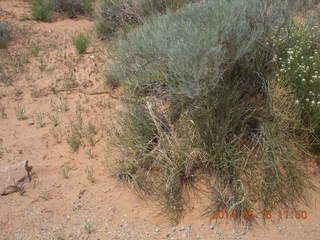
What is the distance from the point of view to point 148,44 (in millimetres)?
3680

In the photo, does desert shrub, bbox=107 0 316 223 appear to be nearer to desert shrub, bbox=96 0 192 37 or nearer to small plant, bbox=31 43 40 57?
desert shrub, bbox=96 0 192 37

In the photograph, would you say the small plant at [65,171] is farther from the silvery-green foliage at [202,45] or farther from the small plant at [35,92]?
the small plant at [35,92]

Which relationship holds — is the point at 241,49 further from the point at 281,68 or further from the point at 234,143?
the point at 234,143

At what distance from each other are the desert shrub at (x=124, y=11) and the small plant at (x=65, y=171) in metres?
3.49

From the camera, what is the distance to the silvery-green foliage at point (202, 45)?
122 inches

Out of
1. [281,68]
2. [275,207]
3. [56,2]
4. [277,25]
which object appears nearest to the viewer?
[275,207]

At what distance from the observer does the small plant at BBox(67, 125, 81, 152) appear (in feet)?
13.7

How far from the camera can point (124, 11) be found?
6.96m

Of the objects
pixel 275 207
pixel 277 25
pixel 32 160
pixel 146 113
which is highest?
pixel 277 25

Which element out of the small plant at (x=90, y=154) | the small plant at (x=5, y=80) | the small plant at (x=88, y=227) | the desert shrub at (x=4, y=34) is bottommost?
the small plant at (x=88, y=227)

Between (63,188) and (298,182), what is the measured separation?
8.19 ft

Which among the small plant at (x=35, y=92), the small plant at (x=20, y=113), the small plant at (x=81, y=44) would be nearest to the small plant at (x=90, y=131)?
the small plant at (x=20, y=113)

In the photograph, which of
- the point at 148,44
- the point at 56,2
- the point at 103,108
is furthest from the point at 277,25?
→ the point at 56,2
